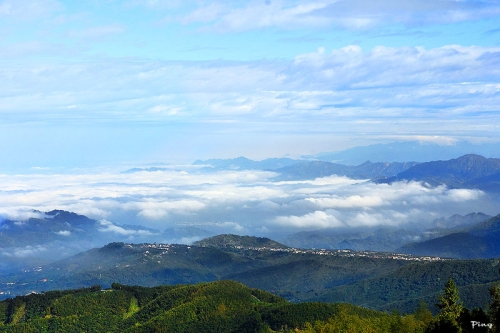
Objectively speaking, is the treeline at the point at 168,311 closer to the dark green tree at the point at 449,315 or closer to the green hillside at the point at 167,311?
the green hillside at the point at 167,311

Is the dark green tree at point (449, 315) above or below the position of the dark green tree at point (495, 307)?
below

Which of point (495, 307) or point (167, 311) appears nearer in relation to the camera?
point (495, 307)

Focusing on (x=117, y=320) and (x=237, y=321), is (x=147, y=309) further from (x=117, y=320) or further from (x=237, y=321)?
(x=237, y=321)

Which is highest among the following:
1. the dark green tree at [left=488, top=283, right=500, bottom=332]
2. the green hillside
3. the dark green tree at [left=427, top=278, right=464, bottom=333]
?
the dark green tree at [left=488, top=283, right=500, bottom=332]

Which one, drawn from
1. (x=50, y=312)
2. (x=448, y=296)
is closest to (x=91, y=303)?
(x=50, y=312)

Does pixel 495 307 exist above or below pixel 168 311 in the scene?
above

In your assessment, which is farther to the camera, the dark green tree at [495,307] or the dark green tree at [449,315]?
the dark green tree at [449,315]

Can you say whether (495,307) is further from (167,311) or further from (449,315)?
(167,311)

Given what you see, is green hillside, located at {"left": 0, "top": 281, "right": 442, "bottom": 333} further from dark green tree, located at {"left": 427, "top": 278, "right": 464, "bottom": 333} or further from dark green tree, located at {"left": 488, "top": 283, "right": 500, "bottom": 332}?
dark green tree, located at {"left": 488, "top": 283, "right": 500, "bottom": 332}

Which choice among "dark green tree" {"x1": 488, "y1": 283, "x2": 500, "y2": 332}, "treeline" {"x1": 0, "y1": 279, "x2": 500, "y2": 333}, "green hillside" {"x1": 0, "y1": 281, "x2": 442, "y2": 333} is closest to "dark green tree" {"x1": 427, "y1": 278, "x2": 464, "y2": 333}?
"dark green tree" {"x1": 488, "y1": 283, "x2": 500, "y2": 332}

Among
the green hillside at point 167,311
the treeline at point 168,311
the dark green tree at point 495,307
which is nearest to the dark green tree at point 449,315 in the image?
the dark green tree at point 495,307

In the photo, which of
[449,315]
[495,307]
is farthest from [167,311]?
[495,307]

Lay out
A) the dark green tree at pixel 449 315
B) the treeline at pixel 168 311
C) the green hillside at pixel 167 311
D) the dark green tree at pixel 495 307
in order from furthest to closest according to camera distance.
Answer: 1. the green hillside at pixel 167 311
2. the treeline at pixel 168 311
3. the dark green tree at pixel 449 315
4. the dark green tree at pixel 495 307

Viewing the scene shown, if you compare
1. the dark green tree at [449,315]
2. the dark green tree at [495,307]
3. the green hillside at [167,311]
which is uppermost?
the dark green tree at [495,307]
